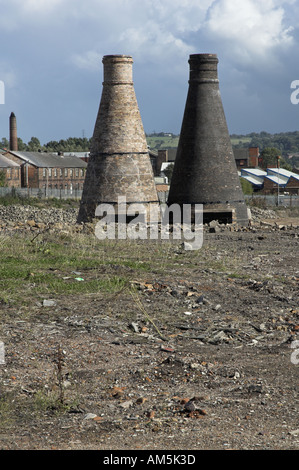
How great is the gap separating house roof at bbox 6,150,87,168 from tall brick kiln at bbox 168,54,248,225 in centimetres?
4520

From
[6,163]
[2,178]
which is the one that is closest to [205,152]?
[2,178]

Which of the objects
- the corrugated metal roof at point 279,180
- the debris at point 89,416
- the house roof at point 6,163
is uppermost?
the house roof at point 6,163

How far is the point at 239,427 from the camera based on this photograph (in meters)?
5.21

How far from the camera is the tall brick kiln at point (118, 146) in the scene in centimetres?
1845

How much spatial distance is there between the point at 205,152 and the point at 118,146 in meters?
4.00

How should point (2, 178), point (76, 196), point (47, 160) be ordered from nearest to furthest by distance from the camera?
point (76, 196)
point (2, 178)
point (47, 160)

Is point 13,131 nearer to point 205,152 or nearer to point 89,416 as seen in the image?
point 205,152

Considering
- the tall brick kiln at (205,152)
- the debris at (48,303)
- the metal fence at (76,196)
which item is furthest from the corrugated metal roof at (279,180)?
the debris at (48,303)

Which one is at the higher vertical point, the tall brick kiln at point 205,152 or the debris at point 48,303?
the tall brick kiln at point 205,152

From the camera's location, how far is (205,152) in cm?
2141

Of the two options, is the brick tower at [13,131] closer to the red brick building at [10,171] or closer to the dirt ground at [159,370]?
the red brick building at [10,171]

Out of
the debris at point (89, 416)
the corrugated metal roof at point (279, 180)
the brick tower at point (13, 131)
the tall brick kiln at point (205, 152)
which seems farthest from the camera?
the brick tower at point (13, 131)

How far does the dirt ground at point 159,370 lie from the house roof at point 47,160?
56.6 m

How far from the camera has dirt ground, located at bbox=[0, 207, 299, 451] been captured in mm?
5098
